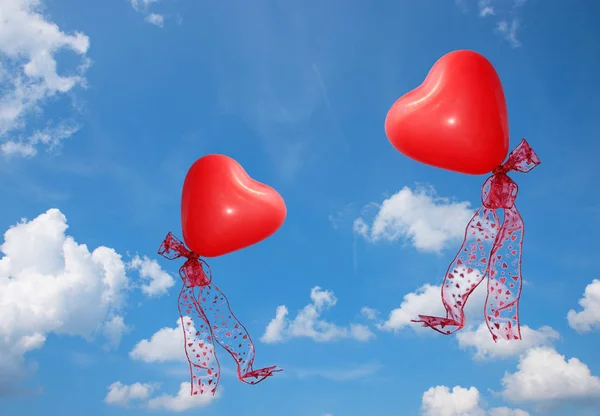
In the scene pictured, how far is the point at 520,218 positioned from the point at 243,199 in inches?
103

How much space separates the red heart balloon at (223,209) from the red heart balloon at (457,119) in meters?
1.45

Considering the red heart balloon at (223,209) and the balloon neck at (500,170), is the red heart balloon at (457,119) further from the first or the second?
the red heart balloon at (223,209)

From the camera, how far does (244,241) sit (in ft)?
19.2

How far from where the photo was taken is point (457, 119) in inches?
200

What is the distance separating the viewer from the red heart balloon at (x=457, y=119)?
16.6ft

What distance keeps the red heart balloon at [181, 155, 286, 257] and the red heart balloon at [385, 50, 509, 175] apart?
145 cm

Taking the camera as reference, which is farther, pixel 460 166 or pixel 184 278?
pixel 184 278

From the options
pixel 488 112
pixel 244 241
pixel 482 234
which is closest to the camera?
pixel 488 112

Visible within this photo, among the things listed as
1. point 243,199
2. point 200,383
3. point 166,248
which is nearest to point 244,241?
point 243,199

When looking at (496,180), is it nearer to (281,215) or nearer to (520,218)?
(520,218)

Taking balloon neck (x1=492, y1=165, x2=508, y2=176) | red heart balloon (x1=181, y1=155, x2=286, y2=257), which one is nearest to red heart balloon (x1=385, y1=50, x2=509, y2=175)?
balloon neck (x1=492, y1=165, x2=508, y2=176)

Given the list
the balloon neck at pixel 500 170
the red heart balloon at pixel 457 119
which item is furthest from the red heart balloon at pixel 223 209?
the balloon neck at pixel 500 170

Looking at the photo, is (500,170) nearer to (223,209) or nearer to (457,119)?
(457,119)

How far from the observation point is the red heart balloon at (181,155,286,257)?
5648 mm
